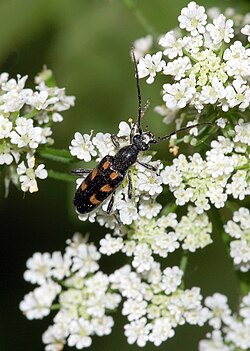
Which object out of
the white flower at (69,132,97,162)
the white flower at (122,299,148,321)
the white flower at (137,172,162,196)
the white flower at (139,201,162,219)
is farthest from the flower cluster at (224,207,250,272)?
the white flower at (69,132,97,162)

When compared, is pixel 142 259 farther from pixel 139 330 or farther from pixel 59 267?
pixel 59 267

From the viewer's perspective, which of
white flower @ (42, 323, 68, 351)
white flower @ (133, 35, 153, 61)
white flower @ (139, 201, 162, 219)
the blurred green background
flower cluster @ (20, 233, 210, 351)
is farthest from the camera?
the blurred green background

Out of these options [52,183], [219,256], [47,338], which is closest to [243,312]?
[47,338]

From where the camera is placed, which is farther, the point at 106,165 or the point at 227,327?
the point at 227,327

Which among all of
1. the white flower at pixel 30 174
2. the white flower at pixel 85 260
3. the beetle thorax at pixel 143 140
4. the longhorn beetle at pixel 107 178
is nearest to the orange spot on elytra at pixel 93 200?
the longhorn beetle at pixel 107 178

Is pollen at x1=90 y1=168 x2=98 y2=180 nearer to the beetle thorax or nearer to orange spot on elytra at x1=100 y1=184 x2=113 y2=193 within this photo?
orange spot on elytra at x1=100 y1=184 x2=113 y2=193

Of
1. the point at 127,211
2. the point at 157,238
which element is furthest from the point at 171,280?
the point at 127,211

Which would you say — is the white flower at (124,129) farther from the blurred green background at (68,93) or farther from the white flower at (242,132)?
the blurred green background at (68,93)
